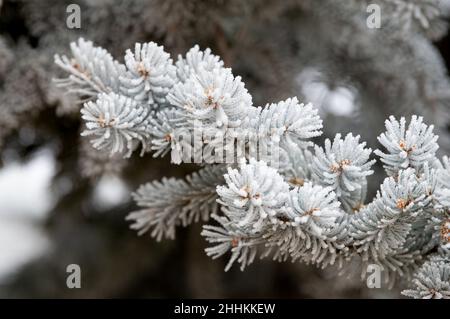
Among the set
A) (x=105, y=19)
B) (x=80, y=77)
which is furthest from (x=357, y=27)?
(x=80, y=77)

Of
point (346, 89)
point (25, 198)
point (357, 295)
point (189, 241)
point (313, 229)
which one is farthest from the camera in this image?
point (25, 198)

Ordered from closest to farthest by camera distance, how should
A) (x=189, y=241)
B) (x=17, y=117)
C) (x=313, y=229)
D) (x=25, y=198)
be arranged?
(x=313, y=229)
(x=17, y=117)
(x=189, y=241)
(x=25, y=198)

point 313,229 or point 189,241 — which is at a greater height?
point 189,241

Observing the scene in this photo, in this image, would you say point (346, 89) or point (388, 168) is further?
point (346, 89)

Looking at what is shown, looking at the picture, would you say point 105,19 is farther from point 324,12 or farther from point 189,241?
point 189,241

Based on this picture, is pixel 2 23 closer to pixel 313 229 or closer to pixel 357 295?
pixel 313 229
